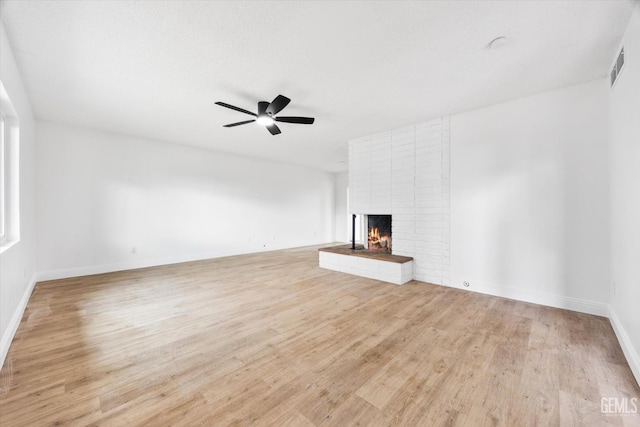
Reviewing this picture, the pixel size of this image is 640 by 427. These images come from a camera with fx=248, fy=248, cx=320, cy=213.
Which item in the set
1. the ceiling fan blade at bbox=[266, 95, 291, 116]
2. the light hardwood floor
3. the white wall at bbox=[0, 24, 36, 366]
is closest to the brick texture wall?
the light hardwood floor

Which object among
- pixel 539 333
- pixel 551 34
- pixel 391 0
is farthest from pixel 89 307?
pixel 551 34

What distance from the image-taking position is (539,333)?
2445mm

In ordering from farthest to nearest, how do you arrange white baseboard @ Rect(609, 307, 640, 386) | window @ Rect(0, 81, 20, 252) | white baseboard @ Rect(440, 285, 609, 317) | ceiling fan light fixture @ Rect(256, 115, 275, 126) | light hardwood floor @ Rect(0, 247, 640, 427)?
ceiling fan light fixture @ Rect(256, 115, 275, 126), white baseboard @ Rect(440, 285, 609, 317), window @ Rect(0, 81, 20, 252), white baseboard @ Rect(609, 307, 640, 386), light hardwood floor @ Rect(0, 247, 640, 427)

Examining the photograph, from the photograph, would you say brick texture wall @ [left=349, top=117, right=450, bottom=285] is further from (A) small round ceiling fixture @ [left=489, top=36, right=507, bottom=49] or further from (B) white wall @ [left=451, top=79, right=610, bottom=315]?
(A) small round ceiling fixture @ [left=489, top=36, right=507, bottom=49]

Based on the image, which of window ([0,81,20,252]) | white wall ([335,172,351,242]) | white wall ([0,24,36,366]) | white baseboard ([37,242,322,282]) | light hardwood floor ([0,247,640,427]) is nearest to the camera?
light hardwood floor ([0,247,640,427])

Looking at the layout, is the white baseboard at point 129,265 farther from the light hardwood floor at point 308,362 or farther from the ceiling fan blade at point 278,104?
the ceiling fan blade at point 278,104

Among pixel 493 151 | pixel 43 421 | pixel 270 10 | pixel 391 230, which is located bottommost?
pixel 43 421

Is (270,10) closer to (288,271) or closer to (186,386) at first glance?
(186,386)

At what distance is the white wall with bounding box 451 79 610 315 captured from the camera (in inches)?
114

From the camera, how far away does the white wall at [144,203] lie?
4387 mm

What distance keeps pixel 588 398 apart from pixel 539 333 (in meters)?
0.93

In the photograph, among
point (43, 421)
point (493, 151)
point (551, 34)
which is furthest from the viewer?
point (493, 151)

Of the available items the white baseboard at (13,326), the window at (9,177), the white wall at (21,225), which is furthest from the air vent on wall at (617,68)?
the window at (9,177)

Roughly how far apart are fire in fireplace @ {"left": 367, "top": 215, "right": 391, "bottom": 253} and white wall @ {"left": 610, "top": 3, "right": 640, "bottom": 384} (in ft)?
9.81
